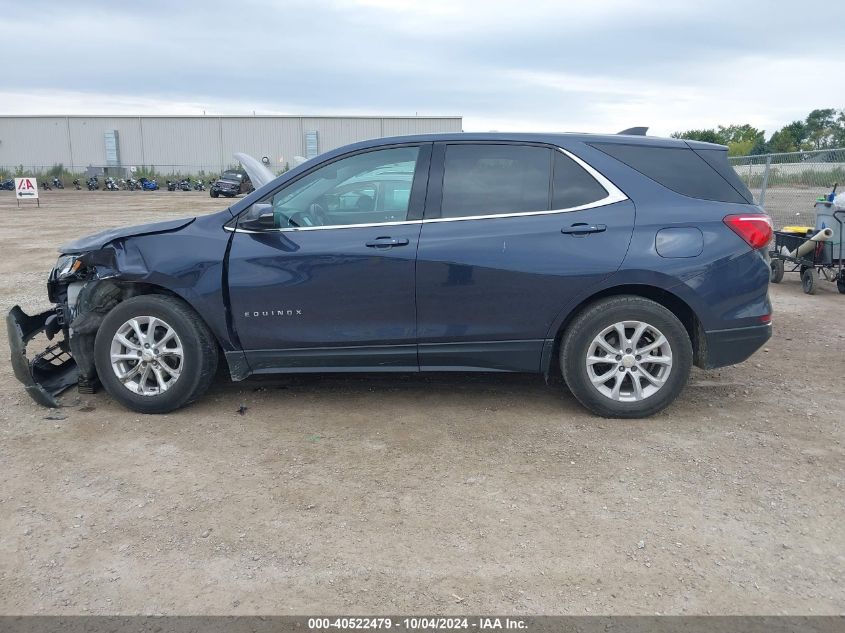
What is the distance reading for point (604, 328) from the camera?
449 cm

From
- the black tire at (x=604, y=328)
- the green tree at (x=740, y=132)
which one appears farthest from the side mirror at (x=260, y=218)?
the green tree at (x=740, y=132)

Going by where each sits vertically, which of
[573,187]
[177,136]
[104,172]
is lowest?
[573,187]

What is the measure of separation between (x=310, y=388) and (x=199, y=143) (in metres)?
58.0

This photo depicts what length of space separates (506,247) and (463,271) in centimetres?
32

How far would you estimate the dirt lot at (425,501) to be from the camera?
113 inches

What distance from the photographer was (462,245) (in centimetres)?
449

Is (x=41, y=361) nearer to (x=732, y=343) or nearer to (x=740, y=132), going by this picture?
(x=732, y=343)

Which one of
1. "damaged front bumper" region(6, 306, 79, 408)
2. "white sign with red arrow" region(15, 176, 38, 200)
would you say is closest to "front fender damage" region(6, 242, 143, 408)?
"damaged front bumper" region(6, 306, 79, 408)

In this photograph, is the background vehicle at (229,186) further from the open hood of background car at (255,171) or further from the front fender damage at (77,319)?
the front fender damage at (77,319)

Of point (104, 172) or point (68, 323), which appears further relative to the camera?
point (104, 172)

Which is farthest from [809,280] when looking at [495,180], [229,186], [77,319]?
[229,186]

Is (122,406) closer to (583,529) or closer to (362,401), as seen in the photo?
(362,401)

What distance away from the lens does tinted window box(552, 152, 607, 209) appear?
A: 179 inches

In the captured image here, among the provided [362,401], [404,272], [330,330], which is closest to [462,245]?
[404,272]
